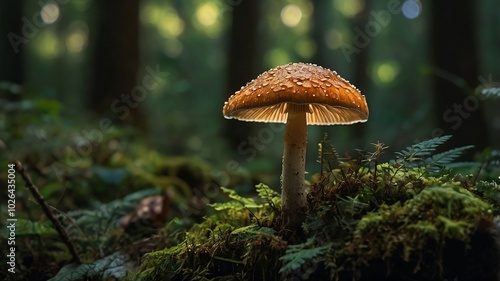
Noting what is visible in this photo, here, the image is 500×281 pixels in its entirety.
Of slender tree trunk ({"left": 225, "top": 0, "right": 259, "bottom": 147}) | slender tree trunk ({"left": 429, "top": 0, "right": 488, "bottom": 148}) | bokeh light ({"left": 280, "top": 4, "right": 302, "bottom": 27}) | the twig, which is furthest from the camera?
bokeh light ({"left": 280, "top": 4, "right": 302, "bottom": 27})

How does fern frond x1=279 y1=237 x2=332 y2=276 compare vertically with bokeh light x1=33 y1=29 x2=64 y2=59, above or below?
below

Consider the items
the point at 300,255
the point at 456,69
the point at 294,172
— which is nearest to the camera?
the point at 300,255

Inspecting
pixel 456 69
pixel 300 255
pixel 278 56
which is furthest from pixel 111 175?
pixel 278 56

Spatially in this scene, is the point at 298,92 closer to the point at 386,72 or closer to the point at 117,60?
the point at 117,60

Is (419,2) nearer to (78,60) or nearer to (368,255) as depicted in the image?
(368,255)

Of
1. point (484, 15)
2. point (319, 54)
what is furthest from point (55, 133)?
point (484, 15)

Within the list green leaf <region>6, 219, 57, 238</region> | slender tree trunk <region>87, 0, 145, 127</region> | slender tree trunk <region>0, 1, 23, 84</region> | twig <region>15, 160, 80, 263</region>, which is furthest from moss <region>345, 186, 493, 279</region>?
slender tree trunk <region>0, 1, 23, 84</region>

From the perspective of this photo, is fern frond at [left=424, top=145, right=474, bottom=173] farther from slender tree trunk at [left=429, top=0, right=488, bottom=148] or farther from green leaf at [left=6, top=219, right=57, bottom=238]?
slender tree trunk at [left=429, top=0, right=488, bottom=148]
